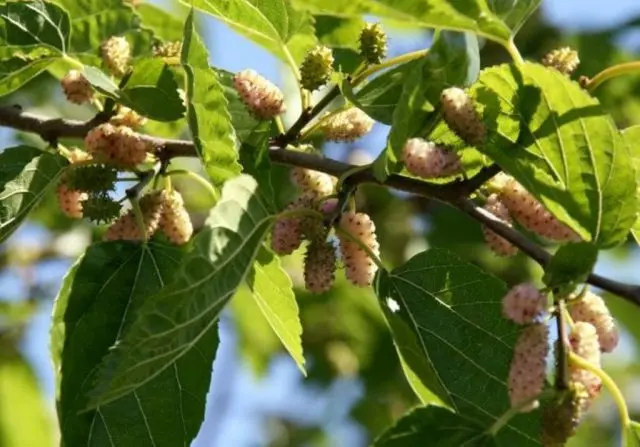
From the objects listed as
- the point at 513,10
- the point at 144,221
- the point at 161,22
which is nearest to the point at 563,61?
the point at 513,10

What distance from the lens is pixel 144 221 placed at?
1439mm

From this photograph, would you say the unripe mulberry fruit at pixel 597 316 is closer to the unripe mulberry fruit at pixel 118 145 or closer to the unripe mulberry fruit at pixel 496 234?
the unripe mulberry fruit at pixel 496 234

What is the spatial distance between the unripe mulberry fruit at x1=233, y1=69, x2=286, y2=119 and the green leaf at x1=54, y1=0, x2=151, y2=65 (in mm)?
358

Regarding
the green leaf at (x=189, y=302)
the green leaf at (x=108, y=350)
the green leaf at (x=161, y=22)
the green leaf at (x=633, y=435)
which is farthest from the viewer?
the green leaf at (x=161, y=22)

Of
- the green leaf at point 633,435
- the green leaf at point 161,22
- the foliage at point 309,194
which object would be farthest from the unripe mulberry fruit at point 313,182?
the green leaf at point 161,22

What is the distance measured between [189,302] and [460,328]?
393 millimetres

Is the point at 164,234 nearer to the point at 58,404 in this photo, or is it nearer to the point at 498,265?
the point at 58,404

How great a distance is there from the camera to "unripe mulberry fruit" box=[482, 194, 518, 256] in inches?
52.0

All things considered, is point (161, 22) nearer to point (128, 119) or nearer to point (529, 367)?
point (128, 119)

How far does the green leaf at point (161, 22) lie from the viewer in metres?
1.98

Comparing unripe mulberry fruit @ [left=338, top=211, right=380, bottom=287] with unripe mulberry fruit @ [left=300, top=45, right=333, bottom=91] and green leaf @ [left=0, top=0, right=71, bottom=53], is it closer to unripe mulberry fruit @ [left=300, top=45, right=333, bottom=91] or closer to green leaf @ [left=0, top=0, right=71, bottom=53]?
unripe mulberry fruit @ [left=300, top=45, right=333, bottom=91]

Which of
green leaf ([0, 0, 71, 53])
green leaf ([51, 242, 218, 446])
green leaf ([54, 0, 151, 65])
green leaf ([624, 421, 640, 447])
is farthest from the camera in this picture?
green leaf ([54, 0, 151, 65])

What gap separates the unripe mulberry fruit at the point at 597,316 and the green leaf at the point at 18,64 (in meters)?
0.75

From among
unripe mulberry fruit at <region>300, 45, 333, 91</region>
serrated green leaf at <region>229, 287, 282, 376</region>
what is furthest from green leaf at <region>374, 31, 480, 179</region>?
serrated green leaf at <region>229, 287, 282, 376</region>
